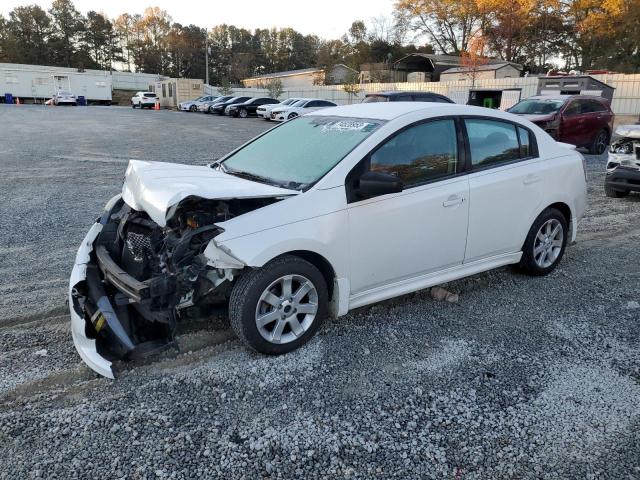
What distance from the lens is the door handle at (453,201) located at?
155 inches

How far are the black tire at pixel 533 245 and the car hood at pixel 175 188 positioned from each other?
2522 mm

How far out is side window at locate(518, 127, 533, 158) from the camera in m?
4.61

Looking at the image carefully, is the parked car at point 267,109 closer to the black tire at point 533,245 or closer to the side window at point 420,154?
the black tire at point 533,245

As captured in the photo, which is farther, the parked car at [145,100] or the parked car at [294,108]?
the parked car at [145,100]

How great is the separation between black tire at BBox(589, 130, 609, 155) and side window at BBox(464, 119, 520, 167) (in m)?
12.2

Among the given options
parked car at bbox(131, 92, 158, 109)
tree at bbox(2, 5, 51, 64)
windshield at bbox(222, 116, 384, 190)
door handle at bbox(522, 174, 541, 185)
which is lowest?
door handle at bbox(522, 174, 541, 185)

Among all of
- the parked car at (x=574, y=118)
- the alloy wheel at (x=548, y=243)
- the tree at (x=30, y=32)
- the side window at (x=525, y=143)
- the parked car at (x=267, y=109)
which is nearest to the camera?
the side window at (x=525, y=143)

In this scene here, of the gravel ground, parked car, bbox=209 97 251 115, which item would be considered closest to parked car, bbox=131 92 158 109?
parked car, bbox=209 97 251 115

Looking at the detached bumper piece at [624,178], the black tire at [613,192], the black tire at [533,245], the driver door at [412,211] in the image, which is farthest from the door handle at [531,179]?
the black tire at [613,192]

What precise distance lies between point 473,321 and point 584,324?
879 millimetres

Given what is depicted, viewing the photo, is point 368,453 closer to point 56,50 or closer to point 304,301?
point 304,301

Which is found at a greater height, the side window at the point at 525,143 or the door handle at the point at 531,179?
the side window at the point at 525,143

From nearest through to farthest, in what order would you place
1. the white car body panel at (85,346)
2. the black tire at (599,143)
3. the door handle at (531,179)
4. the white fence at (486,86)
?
the white car body panel at (85,346)
the door handle at (531,179)
the black tire at (599,143)
the white fence at (486,86)

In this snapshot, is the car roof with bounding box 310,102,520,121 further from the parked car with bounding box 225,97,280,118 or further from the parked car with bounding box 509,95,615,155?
the parked car with bounding box 225,97,280,118
